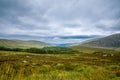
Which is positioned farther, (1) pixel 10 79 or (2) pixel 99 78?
(2) pixel 99 78

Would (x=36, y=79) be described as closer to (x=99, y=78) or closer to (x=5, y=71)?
(x=5, y=71)

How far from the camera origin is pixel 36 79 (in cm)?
746

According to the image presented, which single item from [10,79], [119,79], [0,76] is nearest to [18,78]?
[10,79]

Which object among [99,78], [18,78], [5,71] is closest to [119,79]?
[99,78]

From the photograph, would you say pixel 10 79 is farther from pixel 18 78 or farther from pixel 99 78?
pixel 99 78

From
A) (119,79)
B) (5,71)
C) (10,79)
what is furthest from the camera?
(119,79)

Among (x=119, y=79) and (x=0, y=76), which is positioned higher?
(x=0, y=76)

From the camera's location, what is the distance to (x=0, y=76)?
6.83m

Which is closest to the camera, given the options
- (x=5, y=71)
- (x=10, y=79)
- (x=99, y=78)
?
(x=10, y=79)

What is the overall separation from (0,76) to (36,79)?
1.68 meters

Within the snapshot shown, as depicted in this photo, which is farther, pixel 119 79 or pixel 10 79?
pixel 119 79

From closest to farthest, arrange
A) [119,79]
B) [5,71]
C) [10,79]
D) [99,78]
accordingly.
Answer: [10,79] < [5,71] < [99,78] < [119,79]

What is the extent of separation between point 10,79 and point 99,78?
14.6ft

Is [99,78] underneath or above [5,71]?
underneath
